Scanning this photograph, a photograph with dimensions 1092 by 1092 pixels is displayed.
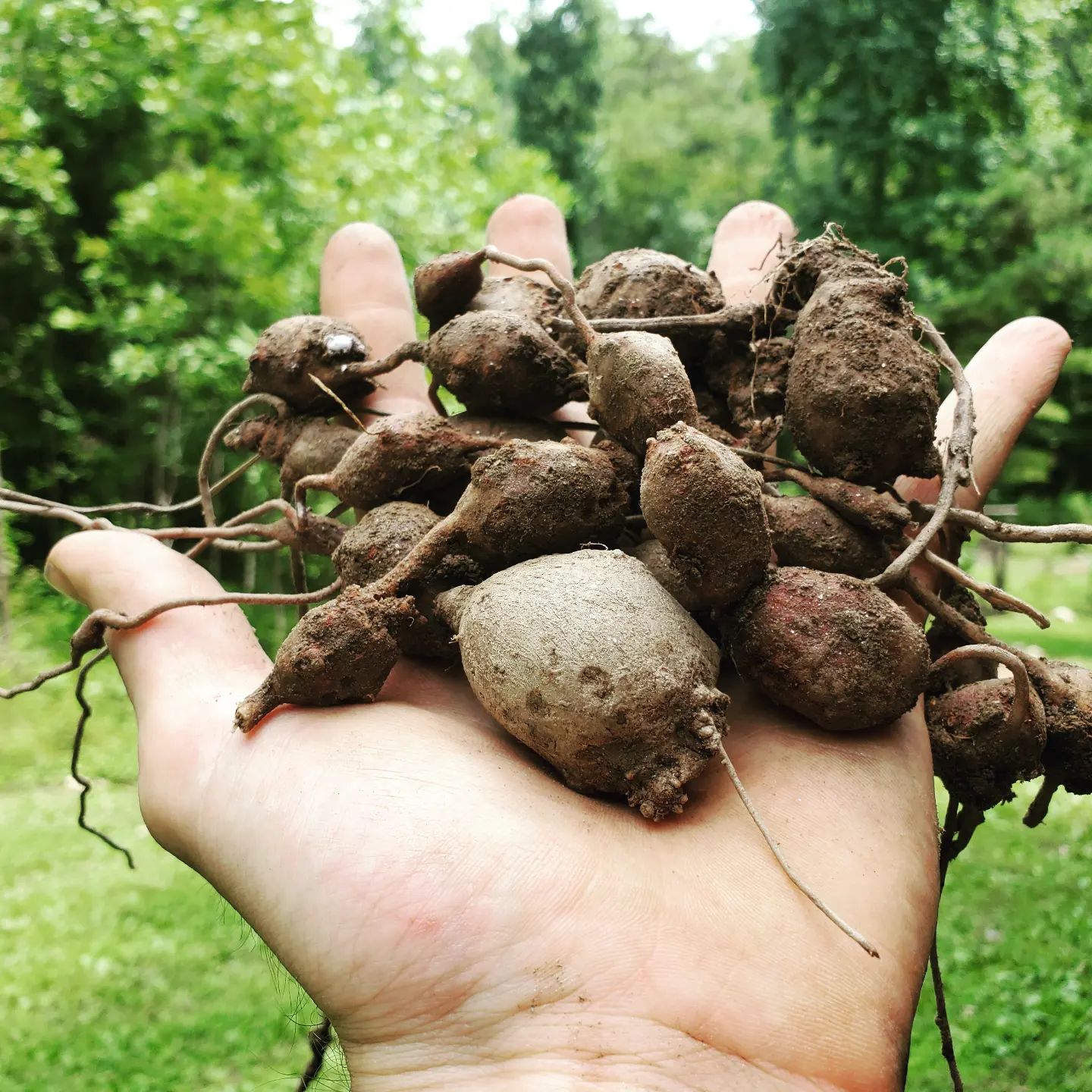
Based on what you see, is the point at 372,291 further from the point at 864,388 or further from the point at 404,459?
the point at 864,388

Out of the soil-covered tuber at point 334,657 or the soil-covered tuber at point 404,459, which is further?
the soil-covered tuber at point 404,459

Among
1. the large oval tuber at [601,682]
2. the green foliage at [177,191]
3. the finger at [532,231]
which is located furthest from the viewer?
the green foliage at [177,191]

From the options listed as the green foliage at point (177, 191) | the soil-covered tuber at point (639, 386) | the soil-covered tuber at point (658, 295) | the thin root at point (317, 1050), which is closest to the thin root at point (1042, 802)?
the soil-covered tuber at point (639, 386)

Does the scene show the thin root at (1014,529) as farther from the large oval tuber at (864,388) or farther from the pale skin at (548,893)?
the pale skin at (548,893)

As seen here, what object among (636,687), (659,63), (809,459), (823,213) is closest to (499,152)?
(823,213)

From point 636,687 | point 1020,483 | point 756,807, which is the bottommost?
point 1020,483

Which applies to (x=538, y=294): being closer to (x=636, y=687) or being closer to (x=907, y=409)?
(x=907, y=409)

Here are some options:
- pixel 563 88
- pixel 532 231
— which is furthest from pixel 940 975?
pixel 563 88
